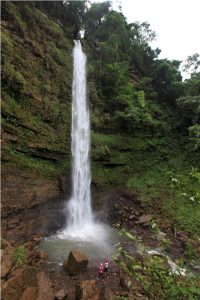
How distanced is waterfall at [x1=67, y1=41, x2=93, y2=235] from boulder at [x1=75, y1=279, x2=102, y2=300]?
17.9ft

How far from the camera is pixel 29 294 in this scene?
6547 millimetres

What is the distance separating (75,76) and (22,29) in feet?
15.0

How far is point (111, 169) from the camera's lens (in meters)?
16.3

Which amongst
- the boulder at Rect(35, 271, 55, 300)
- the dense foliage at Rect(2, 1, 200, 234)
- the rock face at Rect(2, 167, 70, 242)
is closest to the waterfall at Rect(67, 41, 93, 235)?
the dense foliage at Rect(2, 1, 200, 234)

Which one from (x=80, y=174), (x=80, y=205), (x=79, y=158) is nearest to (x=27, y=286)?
(x=80, y=205)

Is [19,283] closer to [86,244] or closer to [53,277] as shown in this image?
[53,277]

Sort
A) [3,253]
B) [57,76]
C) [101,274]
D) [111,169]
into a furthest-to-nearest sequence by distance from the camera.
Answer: [111,169]
[57,76]
[101,274]
[3,253]

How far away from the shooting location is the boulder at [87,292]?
22.5 ft

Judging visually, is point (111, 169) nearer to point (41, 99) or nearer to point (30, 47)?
point (41, 99)

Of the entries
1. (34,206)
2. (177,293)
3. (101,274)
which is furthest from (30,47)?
(177,293)

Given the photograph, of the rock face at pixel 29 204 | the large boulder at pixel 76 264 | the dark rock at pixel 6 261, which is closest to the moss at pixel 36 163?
the rock face at pixel 29 204

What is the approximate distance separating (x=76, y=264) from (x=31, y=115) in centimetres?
717

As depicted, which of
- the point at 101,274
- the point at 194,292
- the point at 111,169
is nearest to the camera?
the point at 194,292

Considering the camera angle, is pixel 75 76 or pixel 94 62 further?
pixel 94 62
